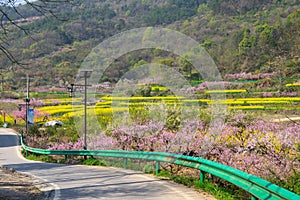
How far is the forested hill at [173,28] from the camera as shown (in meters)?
70.5

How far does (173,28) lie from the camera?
144375 millimetres

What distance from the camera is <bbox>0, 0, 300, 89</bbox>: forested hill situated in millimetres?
70500

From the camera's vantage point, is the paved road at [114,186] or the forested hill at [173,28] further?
the forested hill at [173,28]

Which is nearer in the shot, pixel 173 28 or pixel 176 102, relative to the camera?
pixel 176 102

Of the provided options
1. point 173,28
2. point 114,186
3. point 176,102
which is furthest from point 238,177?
point 173,28

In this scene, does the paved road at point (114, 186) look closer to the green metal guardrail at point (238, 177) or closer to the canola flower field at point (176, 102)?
the green metal guardrail at point (238, 177)

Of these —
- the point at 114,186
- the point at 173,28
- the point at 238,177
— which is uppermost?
the point at 173,28

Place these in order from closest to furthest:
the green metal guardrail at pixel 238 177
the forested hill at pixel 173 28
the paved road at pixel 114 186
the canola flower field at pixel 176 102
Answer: the green metal guardrail at pixel 238 177
the paved road at pixel 114 186
the canola flower field at pixel 176 102
the forested hill at pixel 173 28

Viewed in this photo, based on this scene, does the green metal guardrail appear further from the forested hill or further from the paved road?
the forested hill

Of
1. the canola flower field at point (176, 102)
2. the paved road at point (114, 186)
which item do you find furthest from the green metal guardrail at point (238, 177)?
the canola flower field at point (176, 102)

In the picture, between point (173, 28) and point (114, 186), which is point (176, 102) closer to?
point (114, 186)

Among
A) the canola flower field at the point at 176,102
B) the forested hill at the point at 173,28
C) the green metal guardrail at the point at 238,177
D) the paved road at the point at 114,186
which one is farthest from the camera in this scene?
the forested hill at the point at 173,28

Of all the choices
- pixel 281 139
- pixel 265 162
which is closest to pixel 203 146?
pixel 281 139

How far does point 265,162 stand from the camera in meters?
12.1
